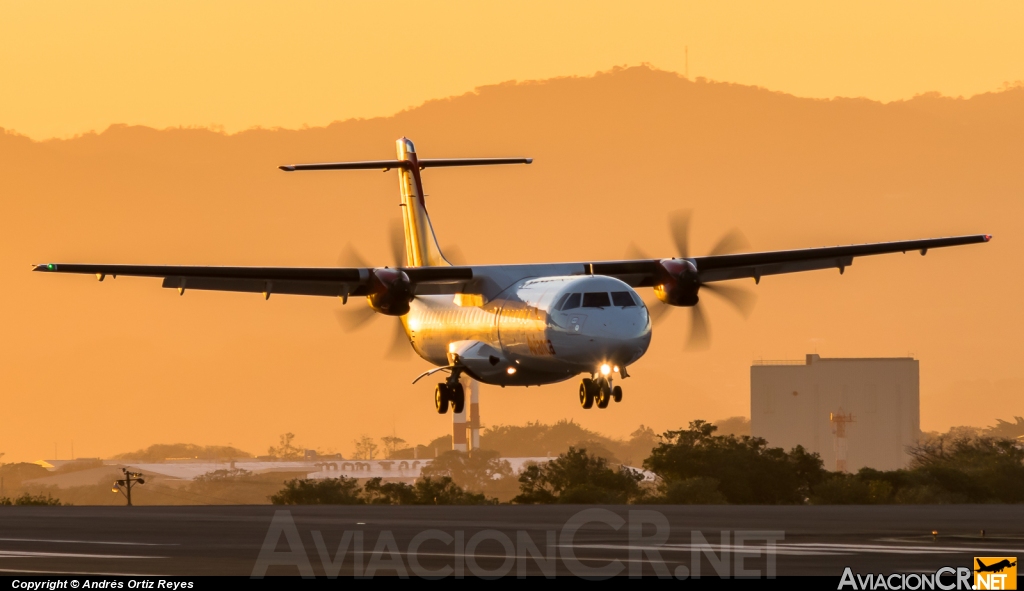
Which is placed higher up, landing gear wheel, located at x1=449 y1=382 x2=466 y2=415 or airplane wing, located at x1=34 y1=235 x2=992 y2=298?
airplane wing, located at x1=34 y1=235 x2=992 y2=298

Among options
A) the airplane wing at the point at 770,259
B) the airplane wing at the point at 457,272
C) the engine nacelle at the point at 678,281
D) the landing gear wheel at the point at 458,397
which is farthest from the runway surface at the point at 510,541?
the landing gear wheel at the point at 458,397

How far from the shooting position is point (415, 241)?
5331 cm

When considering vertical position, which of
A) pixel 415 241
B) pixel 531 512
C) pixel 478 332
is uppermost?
pixel 415 241

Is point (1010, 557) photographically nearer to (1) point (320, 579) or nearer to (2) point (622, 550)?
(2) point (622, 550)

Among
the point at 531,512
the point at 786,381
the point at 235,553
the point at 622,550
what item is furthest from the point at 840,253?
the point at 786,381

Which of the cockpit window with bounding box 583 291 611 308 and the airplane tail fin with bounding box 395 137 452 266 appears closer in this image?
the cockpit window with bounding box 583 291 611 308

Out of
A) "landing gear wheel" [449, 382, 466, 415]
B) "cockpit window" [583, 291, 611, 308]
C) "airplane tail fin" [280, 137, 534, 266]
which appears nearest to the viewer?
"cockpit window" [583, 291, 611, 308]

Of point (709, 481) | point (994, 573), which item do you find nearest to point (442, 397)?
point (709, 481)

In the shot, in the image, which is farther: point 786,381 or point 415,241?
point 786,381

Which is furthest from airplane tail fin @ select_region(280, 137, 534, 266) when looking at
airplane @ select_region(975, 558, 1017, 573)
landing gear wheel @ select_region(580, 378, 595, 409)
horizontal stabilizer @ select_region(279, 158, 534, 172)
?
airplane @ select_region(975, 558, 1017, 573)

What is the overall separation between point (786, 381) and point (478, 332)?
4152 inches

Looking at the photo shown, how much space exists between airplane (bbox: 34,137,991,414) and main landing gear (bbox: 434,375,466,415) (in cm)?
5

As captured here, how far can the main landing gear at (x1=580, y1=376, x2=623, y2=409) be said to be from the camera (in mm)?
39500

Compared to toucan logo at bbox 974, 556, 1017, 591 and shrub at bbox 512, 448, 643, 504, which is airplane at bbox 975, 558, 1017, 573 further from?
shrub at bbox 512, 448, 643, 504
